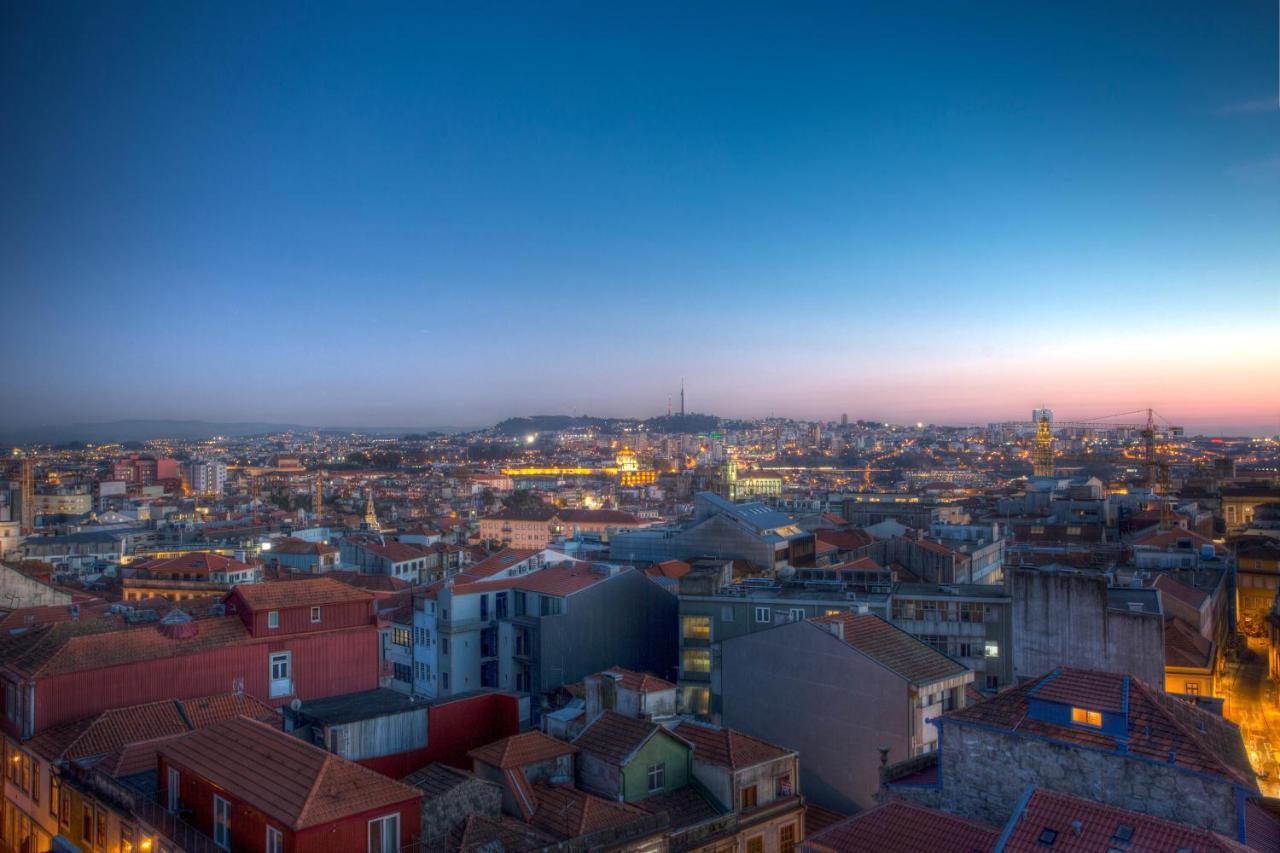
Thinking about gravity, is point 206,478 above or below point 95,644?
below

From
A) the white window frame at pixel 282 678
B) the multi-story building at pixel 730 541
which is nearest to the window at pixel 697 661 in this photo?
the white window frame at pixel 282 678

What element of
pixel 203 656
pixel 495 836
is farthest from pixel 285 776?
pixel 203 656

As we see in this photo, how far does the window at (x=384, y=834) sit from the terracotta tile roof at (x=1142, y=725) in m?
6.34

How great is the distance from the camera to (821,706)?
15.7 meters

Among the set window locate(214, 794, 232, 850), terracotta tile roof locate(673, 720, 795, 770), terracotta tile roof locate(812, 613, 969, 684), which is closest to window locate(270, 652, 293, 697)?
window locate(214, 794, 232, 850)

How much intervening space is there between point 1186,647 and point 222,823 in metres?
21.9

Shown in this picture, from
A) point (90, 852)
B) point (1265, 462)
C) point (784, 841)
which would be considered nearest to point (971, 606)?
point (784, 841)

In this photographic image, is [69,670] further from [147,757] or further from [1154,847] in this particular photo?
[1154,847]

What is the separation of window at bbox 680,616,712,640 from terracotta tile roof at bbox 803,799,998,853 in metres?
10.1

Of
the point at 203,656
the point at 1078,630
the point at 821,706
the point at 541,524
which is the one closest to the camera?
the point at 821,706

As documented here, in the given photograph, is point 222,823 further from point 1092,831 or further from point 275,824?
point 1092,831

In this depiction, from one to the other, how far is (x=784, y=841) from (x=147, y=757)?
901 centimetres

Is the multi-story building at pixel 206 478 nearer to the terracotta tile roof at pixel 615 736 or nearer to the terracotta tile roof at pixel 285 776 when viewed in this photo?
the terracotta tile roof at pixel 285 776

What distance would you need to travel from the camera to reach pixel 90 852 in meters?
12.2
